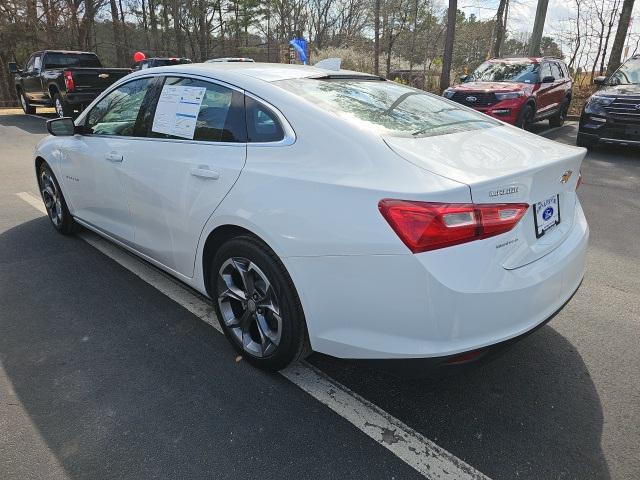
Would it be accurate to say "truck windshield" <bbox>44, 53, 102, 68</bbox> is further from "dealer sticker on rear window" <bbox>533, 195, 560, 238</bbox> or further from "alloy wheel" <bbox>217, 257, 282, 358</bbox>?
"dealer sticker on rear window" <bbox>533, 195, 560, 238</bbox>

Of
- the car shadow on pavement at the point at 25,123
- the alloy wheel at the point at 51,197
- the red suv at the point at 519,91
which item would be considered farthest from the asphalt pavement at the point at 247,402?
the car shadow on pavement at the point at 25,123

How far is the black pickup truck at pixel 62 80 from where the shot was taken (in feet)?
39.6

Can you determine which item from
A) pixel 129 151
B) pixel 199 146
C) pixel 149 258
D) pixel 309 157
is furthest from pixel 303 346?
pixel 129 151

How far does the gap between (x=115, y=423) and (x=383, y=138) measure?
6.07 ft

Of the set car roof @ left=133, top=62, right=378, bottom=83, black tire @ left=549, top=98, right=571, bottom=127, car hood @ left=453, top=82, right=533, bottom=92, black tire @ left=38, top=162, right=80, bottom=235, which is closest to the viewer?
car roof @ left=133, top=62, right=378, bottom=83

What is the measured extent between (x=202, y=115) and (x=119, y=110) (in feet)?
3.71

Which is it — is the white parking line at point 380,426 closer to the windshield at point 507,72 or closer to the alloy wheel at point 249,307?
the alloy wheel at point 249,307

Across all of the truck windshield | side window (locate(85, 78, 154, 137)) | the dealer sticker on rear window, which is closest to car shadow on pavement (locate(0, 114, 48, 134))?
the truck windshield

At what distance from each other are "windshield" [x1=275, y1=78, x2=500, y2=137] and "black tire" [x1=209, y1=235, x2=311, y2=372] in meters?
0.81

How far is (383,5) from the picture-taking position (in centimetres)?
2503

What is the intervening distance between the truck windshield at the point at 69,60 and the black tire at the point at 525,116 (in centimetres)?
1277

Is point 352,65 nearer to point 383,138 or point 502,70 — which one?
point 502,70

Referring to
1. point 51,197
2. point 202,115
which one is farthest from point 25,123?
point 202,115

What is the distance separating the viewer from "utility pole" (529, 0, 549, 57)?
13.9 m
